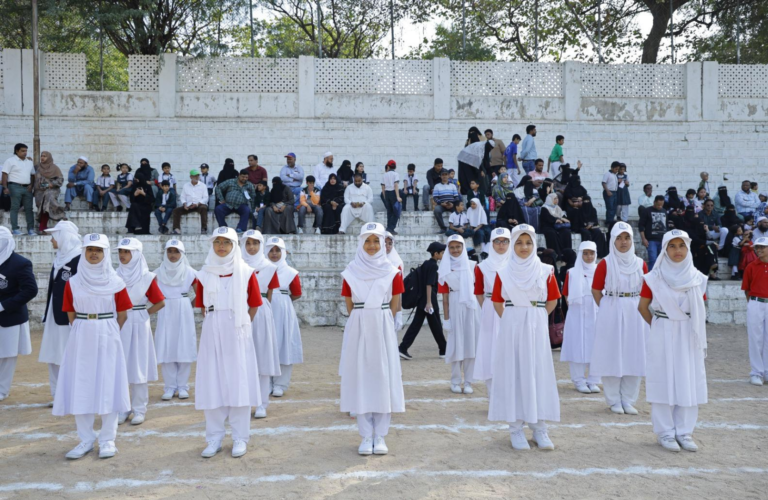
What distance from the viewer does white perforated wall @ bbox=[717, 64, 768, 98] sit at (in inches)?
822

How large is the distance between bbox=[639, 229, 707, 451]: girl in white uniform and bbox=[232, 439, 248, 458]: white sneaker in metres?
3.39

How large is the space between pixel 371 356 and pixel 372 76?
14.8m

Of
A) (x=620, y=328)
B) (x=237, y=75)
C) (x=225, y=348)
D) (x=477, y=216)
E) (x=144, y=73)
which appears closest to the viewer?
(x=225, y=348)

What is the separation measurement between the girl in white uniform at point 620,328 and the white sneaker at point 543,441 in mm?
1633

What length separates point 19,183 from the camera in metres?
15.1

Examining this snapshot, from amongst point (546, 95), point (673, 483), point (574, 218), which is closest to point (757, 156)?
point (546, 95)

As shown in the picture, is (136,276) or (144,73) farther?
(144,73)

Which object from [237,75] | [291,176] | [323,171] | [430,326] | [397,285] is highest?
[237,75]

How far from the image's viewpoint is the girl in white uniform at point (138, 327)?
7.13m

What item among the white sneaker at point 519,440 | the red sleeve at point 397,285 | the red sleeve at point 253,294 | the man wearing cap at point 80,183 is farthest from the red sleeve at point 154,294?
the man wearing cap at point 80,183

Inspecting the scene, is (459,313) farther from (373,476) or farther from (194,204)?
(194,204)

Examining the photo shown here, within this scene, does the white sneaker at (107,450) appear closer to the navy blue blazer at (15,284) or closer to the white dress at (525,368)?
the navy blue blazer at (15,284)

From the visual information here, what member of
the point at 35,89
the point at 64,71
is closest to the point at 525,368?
the point at 35,89

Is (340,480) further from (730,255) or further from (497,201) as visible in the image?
(730,255)
